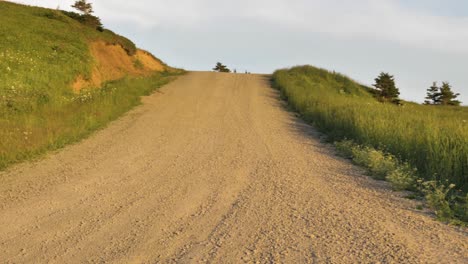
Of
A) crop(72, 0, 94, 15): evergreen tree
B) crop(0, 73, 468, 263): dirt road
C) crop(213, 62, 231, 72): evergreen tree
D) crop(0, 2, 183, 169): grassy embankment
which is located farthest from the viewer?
crop(213, 62, 231, 72): evergreen tree

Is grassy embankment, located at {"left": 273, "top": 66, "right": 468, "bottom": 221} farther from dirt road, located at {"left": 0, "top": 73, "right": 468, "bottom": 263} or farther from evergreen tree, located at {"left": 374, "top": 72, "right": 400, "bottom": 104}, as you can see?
evergreen tree, located at {"left": 374, "top": 72, "right": 400, "bottom": 104}

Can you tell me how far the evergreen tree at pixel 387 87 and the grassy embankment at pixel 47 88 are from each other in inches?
992

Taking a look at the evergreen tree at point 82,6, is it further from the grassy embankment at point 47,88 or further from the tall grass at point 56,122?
the tall grass at point 56,122

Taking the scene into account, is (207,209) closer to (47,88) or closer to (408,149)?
(408,149)

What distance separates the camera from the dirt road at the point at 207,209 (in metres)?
4.67

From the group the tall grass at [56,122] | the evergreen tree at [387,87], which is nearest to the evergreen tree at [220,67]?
the evergreen tree at [387,87]

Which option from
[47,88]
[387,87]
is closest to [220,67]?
[387,87]

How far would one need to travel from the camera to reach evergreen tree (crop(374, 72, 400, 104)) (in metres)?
42.2

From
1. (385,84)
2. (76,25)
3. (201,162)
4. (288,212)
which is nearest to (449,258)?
(288,212)

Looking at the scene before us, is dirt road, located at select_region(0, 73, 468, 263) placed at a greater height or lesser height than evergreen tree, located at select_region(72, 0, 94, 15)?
lesser

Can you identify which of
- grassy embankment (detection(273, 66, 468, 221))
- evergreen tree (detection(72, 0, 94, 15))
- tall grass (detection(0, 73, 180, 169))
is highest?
evergreen tree (detection(72, 0, 94, 15))

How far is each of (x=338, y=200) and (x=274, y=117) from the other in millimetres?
9670

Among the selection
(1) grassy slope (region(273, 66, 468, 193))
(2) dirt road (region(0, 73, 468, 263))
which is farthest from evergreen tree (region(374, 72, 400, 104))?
(2) dirt road (region(0, 73, 468, 263))

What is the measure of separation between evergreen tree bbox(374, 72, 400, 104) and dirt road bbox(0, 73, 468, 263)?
3338cm
